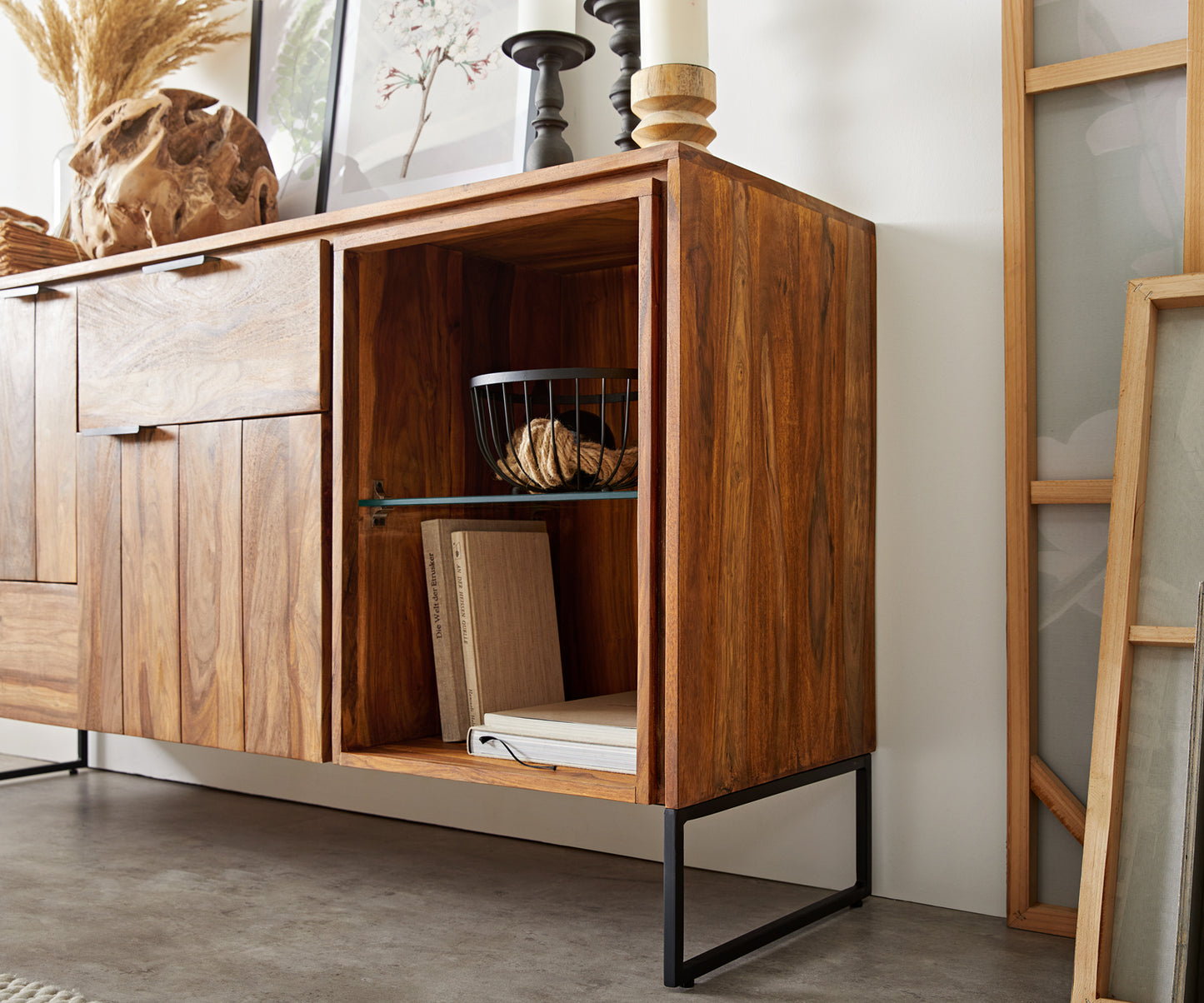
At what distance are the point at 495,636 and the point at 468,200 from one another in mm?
652

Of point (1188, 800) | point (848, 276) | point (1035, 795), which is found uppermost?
point (848, 276)

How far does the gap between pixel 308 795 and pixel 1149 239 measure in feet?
6.12

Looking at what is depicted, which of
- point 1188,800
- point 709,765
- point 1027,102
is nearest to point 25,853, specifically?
point 709,765

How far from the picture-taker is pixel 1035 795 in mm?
1665

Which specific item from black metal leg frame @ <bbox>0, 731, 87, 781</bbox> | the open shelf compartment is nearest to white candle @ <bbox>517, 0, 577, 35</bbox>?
the open shelf compartment

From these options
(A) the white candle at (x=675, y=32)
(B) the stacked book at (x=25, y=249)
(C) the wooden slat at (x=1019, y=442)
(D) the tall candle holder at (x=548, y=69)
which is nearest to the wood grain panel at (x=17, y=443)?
(B) the stacked book at (x=25, y=249)

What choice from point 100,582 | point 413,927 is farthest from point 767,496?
point 100,582

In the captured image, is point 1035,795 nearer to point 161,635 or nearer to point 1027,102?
point 1027,102

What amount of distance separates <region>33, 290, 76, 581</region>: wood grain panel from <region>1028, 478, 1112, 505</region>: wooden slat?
161cm

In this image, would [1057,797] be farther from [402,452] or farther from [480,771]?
[402,452]

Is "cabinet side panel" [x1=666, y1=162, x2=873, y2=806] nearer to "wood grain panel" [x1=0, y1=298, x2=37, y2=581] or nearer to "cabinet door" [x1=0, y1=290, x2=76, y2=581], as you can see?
"cabinet door" [x1=0, y1=290, x2=76, y2=581]

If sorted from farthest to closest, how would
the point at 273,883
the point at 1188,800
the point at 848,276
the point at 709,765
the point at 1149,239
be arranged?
the point at 273,883 < the point at 848,276 < the point at 1149,239 < the point at 709,765 < the point at 1188,800

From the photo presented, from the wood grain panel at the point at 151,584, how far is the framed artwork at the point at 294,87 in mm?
716

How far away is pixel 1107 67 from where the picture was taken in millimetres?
1612
